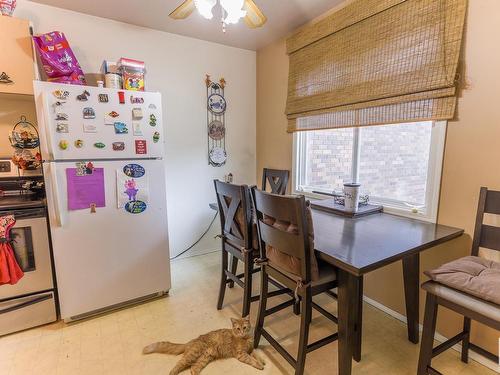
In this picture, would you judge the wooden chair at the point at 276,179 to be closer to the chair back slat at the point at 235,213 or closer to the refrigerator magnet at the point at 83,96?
the chair back slat at the point at 235,213

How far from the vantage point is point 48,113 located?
171 centimetres

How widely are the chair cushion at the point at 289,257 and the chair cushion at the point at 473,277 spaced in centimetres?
54

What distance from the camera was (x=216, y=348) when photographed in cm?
164

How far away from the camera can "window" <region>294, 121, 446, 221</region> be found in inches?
68.4

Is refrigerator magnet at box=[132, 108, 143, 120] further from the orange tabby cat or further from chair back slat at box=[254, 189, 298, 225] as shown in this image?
the orange tabby cat

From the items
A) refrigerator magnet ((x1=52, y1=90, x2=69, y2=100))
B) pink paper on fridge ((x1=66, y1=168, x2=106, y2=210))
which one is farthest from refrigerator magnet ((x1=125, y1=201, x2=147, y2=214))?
refrigerator magnet ((x1=52, y1=90, x2=69, y2=100))

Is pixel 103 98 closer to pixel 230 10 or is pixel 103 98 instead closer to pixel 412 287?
pixel 230 10

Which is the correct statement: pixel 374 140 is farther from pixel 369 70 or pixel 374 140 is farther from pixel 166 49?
pixel 166 49

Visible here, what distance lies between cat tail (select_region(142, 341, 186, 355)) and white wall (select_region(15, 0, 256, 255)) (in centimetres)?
135

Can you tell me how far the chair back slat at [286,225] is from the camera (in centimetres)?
122

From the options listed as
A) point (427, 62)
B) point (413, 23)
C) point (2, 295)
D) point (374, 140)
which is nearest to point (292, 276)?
point (374, 140)

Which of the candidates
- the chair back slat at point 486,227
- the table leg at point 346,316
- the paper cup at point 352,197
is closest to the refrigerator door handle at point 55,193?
the table leg at point 346,316

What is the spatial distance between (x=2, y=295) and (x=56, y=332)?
1.38ft

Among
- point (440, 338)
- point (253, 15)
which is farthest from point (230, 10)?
point (440, 338)
